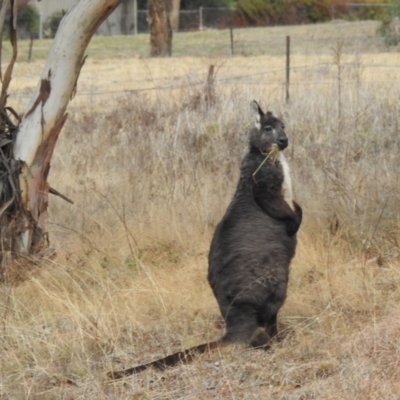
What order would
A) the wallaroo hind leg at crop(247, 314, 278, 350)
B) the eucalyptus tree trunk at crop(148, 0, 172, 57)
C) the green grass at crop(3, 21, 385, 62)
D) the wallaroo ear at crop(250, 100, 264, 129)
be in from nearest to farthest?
1. the wallaroo hind leg at crop(247, 314, 278, 350)
2. the wallaroo ear at crop(250, 100, 264, 129)
3. the green grass at crop(3, 21, 385, 62)
4. the eucalyptus tree trunk at crop(148, 0, 172, 57)

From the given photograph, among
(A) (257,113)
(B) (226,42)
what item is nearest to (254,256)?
(A) (257,113)

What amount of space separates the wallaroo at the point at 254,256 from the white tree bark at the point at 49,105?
175 cm

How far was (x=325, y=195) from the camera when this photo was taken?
888 cm

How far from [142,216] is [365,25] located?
43063mm

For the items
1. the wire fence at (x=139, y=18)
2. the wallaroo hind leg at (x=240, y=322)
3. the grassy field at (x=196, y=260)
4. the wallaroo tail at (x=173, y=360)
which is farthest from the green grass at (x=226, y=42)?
the wallaroo tail at (x=173, y=360)

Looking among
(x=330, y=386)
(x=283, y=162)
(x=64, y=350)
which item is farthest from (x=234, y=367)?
(x=283, y=162)

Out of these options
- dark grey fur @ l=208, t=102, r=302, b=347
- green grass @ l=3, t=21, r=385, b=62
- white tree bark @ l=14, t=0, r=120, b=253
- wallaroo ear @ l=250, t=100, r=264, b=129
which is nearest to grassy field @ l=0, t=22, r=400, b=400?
dark grey fur @ l=208, t=102, r=302, b=347

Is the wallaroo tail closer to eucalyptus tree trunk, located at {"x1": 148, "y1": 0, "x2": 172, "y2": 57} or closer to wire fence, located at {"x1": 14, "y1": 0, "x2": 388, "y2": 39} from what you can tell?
eucalyptus tree trunk, located at {"x1": 148, "y1": 0, "x2": 172, "y2": 57}

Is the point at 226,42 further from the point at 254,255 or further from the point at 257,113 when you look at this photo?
the point at 254,255

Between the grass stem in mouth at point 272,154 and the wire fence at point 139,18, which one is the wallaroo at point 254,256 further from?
the wire fence at point 139,18

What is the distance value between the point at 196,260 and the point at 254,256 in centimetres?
190

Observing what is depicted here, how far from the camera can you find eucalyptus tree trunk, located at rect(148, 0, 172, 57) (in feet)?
138

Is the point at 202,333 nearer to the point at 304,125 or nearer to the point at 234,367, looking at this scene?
the point at 234,367

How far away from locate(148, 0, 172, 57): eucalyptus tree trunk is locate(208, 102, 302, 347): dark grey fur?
3558 centimetres
